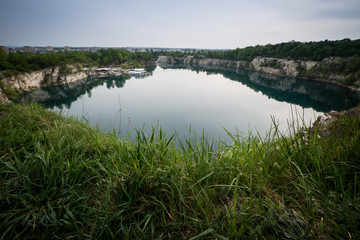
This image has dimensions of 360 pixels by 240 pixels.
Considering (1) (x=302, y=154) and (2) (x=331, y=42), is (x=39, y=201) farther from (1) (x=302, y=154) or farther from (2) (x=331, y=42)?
(2) (x=331, y=42)

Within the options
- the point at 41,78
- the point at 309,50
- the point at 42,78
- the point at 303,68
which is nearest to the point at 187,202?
the point at 41,78

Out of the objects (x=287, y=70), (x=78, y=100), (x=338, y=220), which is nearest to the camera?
(x=338, y=220)

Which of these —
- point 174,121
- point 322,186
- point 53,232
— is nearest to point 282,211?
point 322,186

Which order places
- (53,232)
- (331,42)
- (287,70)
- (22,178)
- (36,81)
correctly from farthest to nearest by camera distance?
(287,70) < (331,42) < (36,81) < (22,178) < (53,232)

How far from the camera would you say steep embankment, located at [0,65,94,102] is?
35.8m

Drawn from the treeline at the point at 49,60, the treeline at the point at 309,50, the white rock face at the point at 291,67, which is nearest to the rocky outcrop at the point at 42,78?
the treeline at the point at 49,60

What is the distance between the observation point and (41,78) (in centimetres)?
4622

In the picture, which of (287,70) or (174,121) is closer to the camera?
(174,121)

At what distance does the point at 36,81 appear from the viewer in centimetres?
4425

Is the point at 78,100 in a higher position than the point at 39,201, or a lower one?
A: lower

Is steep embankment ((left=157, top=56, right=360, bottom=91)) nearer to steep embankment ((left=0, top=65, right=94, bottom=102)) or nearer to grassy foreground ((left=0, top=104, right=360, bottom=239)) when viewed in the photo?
grassy foreground ((left=0, top=104, right=360, bottom=239))

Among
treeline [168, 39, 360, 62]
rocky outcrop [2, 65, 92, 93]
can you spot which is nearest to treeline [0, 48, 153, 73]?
rocky outcrop [2, 65, 92, 93]

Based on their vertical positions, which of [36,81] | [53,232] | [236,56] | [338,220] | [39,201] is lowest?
[36,81]

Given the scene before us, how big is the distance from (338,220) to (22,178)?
2.63m
